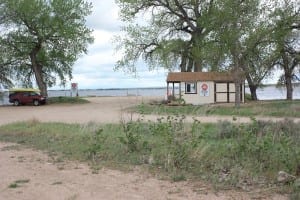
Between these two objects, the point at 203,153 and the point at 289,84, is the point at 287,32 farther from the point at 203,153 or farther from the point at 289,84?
the point at 203,153

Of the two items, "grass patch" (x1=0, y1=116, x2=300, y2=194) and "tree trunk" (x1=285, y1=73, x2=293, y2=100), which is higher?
"tree trunk" (x1=285, y1=73, x2=293, y2=100)

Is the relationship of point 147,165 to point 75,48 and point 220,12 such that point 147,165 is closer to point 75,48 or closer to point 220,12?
point 220,12

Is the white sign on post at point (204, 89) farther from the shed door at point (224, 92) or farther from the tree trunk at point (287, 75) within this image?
the tree trunk at point (287, 75)

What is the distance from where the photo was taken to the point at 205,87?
1848 inches

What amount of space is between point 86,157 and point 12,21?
141 ft

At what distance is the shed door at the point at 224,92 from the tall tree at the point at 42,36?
16.7m

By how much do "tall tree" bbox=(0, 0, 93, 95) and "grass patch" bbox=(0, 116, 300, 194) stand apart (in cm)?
3812

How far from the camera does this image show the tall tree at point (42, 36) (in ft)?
172

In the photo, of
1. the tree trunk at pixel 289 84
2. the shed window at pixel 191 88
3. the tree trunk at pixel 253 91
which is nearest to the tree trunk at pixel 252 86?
the tree trunk at pixel 253 91

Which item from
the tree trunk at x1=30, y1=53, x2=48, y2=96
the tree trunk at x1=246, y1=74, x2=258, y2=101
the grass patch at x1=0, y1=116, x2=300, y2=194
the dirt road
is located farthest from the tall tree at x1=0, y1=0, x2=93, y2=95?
the grass patch at x1=0, y1=116, x2=300, y2=194

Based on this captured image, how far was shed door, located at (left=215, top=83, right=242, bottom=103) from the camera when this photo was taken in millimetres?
47562

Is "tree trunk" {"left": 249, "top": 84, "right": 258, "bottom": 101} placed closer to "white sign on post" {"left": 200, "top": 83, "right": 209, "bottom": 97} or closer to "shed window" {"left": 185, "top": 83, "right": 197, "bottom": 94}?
"white sign on post" {"left": 200, "top": 83, "right": 209, "bottom": 97}

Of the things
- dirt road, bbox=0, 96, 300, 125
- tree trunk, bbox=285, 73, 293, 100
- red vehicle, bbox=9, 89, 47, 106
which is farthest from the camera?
red vehicle, bbox=9, 89, 47, 106

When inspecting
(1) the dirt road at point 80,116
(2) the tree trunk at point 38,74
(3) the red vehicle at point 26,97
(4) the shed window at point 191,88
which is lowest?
(1) the dirt road at point 80,116
